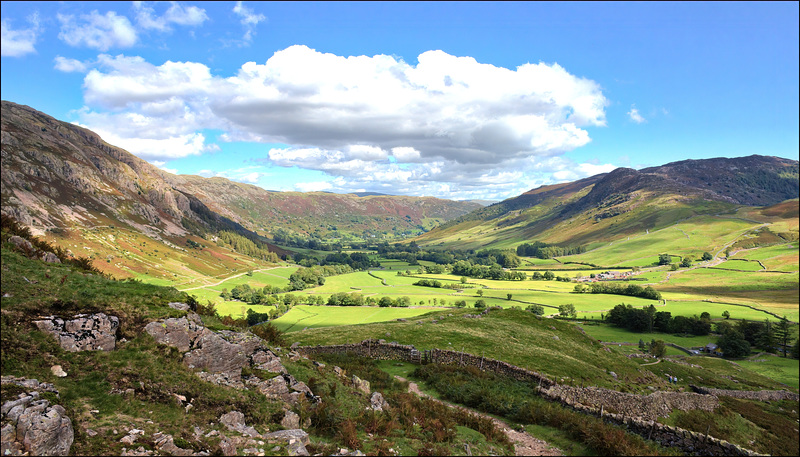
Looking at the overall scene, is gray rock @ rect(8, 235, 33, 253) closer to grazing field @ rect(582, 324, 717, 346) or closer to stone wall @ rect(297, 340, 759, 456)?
stone wall @ rect(297, 340, 759, 456)

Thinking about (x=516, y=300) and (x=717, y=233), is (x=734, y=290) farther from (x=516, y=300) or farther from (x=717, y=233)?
(x=717, y=233)

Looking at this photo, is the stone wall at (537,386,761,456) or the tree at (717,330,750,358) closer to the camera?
the stone wall at (537,386,761,456)

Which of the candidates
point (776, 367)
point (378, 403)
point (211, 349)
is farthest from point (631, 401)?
point (776, 367)

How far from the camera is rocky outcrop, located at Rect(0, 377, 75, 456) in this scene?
28.3ft

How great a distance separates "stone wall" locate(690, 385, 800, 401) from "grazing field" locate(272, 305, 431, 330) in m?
53.8

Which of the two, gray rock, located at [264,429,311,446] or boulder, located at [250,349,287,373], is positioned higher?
boulder, located at [250,349,287,373]

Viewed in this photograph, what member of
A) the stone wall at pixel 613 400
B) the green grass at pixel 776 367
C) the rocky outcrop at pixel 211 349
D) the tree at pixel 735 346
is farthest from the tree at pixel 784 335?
the rocky outcrop at pixel 211 349

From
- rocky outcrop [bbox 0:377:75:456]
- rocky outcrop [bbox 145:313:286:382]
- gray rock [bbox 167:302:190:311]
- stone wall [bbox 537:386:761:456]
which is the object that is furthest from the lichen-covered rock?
stone wall [bbox 537:386:761:456]

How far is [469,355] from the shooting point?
3112 cm

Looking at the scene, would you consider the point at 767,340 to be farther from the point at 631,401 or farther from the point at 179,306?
the point at 179,306

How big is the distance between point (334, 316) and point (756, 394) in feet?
236

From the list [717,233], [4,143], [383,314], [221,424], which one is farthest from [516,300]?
[4,143]

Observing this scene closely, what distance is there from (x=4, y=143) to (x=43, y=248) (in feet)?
856

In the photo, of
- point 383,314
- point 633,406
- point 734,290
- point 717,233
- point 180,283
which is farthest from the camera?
point 717,233
